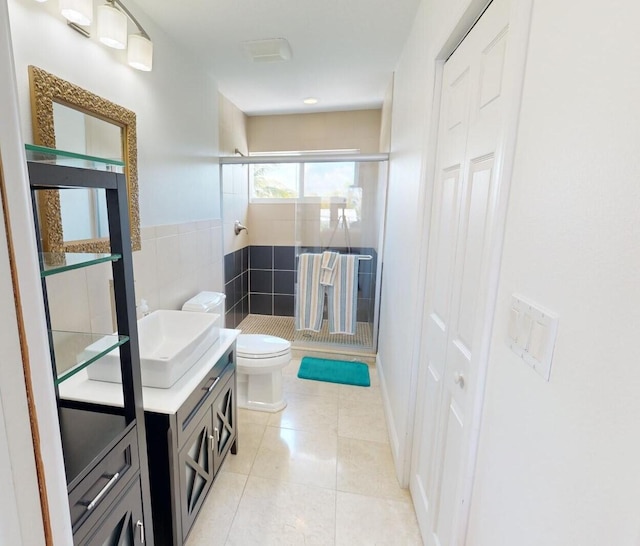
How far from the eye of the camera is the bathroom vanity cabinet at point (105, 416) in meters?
0.83

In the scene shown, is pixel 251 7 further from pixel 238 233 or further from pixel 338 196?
pixel 238 233

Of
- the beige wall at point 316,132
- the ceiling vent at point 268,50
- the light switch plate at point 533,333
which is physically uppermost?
the ceiling vent at point 268,50

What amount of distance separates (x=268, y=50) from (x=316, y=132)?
59.9 inches

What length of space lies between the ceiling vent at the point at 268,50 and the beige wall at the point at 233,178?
0.79 metres

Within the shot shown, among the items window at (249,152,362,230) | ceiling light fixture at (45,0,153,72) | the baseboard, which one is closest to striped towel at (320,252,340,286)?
window at (249,152,362,230)

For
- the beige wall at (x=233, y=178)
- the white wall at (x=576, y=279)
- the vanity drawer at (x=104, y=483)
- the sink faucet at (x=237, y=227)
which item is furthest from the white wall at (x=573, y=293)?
the sink faucet at (x=237, y=227)

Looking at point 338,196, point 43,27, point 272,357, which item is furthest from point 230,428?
point 338,196

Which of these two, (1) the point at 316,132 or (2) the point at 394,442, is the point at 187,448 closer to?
(2) the point at 394,442

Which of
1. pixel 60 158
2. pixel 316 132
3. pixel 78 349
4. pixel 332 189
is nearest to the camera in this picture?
pixel 60 158

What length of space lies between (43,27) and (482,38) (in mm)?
1544

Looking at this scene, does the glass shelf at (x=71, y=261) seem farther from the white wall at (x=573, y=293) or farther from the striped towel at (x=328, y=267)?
the striped towel at (x=328, y=267)

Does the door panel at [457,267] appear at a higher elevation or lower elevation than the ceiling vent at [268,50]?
lower

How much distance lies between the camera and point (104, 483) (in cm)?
92

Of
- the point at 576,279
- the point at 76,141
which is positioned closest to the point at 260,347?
the point at 76,141
